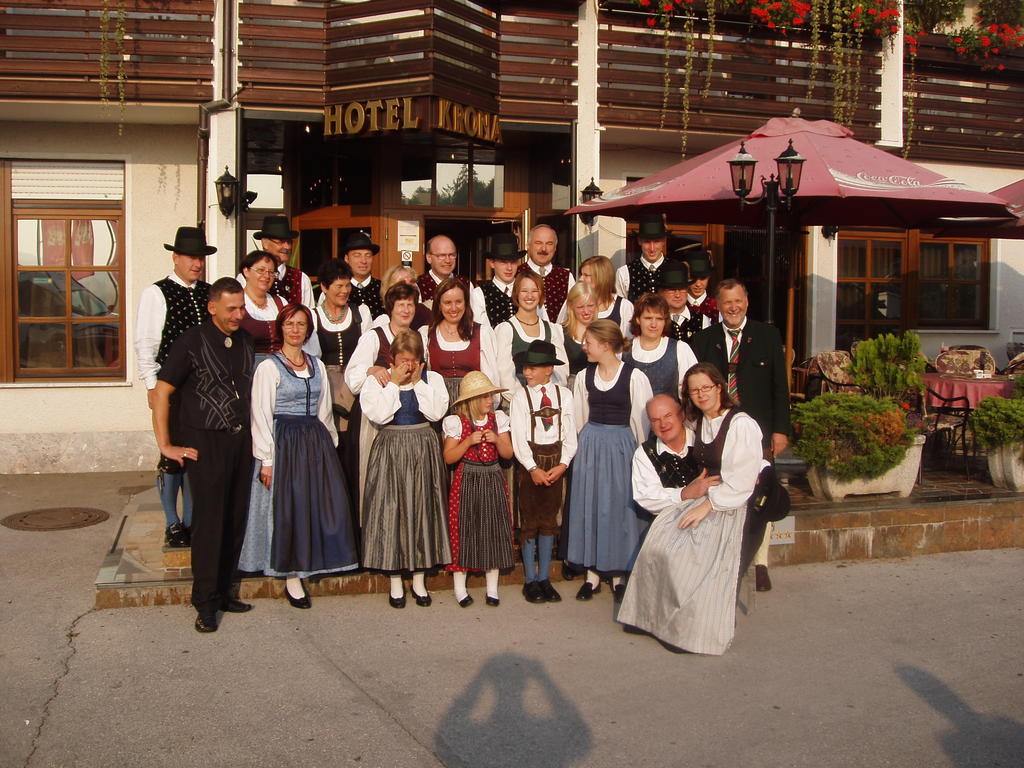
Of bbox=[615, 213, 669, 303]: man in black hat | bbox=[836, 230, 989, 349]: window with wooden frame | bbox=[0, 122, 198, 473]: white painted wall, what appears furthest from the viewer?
bbox=[836, 230, 989, 349]: window with wooden frame

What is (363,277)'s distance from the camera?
22.8ft

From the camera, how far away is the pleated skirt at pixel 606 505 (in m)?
5.83

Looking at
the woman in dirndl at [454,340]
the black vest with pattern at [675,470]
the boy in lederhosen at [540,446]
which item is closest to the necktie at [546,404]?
A: the boy in lederhosen at [540,446]

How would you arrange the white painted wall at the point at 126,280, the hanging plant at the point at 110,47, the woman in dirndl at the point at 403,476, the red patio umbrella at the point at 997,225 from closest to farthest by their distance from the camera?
the woman in dirndl at the point at 403,476
the red patio umbrella at the point at 997,225
the hanging plant at the point at 110,47
the white painted wall at the point at 126,280

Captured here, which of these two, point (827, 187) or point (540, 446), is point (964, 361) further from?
point (540, 446)

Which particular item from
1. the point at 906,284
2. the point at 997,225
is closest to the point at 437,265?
the point at 997,225

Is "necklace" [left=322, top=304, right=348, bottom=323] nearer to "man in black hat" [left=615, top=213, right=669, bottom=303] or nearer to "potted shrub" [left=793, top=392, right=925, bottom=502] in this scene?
"man in black hat" [left=615, top=213, right=669, bottom=303]

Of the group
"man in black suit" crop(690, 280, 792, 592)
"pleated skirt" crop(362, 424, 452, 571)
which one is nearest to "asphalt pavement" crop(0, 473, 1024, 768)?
"pleated skirt" crop(362, 424, 452, 571)

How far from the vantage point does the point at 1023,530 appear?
730 cm

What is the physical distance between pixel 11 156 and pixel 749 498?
8607 mm

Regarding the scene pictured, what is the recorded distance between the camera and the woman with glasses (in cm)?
508

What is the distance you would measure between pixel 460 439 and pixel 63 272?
21.7 feet

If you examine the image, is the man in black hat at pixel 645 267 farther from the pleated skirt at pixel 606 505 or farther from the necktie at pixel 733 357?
the pleated skirt at pixel 606 505

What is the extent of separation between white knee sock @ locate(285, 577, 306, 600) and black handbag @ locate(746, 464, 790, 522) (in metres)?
2.61
